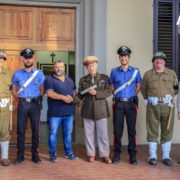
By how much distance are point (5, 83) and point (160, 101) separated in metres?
2.67

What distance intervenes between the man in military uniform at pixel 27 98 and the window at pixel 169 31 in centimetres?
308

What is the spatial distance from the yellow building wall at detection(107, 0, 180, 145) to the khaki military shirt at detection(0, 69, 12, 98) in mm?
2330

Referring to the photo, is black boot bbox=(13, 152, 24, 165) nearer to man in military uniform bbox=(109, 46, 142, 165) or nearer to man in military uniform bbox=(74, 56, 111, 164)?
man in military uniform bbox=(74, 56, 111, 164)

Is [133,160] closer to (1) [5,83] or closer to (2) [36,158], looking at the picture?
(2) [36,158]

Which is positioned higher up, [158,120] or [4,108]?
[4,108]

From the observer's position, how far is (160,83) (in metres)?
5.51

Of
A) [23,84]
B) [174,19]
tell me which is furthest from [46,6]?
[174,19]

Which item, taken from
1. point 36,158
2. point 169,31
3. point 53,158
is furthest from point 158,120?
point 169,31

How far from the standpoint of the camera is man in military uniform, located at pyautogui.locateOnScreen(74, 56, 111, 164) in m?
5.53

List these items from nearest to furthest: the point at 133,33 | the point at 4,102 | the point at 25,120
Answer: the point at 4,102
the point at 25,120
the point at 133,33

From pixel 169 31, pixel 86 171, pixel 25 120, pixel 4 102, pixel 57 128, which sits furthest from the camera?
pixel 169 31

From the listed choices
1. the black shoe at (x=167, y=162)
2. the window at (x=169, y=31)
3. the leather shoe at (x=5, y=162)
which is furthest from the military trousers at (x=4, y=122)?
the window at (x=169, y=31)

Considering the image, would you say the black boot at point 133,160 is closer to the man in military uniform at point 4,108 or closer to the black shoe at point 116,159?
the black shoe at point 116,159

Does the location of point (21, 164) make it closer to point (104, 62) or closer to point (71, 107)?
point (71, 107)
